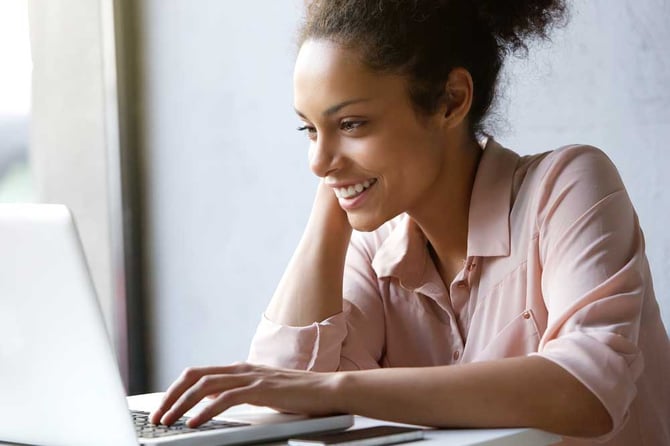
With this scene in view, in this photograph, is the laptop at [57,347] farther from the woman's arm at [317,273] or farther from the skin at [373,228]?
the woman's arm at [317,273]

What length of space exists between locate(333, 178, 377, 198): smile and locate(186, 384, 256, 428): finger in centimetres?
50

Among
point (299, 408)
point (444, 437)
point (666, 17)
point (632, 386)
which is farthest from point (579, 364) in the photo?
point (666, 17)

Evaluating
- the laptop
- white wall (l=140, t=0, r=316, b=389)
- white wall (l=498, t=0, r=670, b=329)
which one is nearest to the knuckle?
the laptop

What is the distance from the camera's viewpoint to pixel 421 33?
1.63 metres

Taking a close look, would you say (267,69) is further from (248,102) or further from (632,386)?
(632,386)

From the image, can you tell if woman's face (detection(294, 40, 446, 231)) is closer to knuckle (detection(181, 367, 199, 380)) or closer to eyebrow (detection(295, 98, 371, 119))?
eyebrow (detection(295, 98, 371, 119))

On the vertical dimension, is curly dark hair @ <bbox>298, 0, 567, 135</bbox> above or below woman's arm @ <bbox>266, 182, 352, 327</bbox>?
above

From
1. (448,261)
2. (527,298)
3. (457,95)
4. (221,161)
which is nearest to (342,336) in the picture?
(448,261)

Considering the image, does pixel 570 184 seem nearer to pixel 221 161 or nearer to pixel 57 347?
pixel 57 347

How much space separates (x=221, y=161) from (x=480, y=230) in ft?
5.25

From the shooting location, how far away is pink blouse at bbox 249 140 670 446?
133cm

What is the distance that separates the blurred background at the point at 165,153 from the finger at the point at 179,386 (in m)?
1.61

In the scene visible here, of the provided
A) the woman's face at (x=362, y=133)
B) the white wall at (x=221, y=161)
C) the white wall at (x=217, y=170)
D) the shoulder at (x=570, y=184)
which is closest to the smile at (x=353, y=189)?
the woman's face at (x=362, y=133)

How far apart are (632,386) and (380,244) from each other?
2.15 feet
